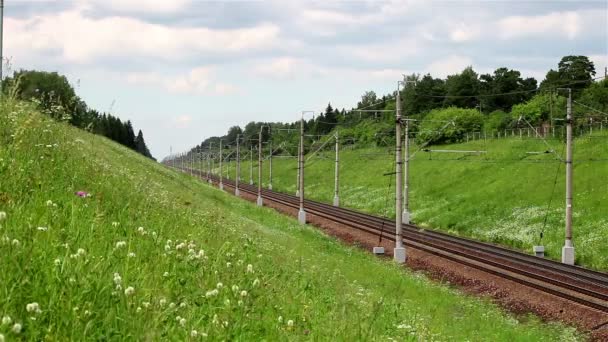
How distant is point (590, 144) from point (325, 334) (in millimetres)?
62332

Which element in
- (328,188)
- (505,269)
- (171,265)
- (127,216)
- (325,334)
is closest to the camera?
(325,334)

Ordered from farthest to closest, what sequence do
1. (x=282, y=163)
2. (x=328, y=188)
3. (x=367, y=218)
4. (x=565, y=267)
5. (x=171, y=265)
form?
(x=282, y=163)
(x=328, y=188)
(x=367, y=218)
(x=565, y=267)
(x=171, y=265)

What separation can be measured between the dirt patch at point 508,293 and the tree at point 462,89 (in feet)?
253

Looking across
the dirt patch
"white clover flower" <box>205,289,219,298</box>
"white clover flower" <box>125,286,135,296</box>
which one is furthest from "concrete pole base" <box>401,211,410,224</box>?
"white clover flower" <box>125,286,135,296</box>

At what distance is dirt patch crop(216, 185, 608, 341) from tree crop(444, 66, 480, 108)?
253 ft

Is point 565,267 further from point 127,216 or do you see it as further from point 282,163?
point 282,163

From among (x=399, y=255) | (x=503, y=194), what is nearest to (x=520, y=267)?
(x=399, y=255)

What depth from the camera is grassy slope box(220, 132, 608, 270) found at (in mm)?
41906

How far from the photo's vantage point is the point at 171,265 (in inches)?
276

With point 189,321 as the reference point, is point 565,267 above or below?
below

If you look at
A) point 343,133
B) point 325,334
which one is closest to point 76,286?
point 325,334

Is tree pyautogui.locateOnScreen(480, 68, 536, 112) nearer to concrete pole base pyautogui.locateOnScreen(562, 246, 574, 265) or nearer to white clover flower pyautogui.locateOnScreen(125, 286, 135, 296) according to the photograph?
concrete pole base pyautogui.locateOnScreen(562, 246, 574, 265)

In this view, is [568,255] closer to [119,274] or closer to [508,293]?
[508,293]

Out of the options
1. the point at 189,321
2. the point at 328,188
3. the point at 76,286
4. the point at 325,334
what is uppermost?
the point at 76,286
